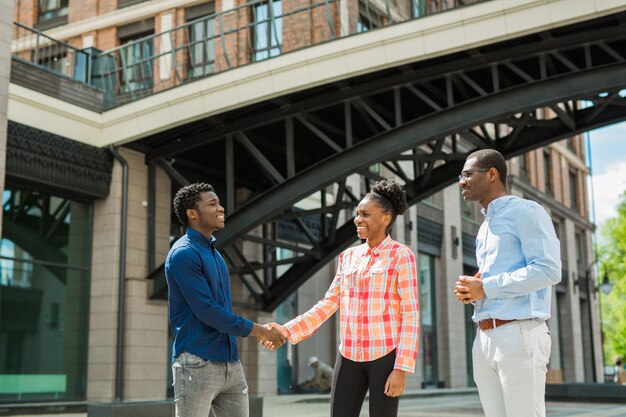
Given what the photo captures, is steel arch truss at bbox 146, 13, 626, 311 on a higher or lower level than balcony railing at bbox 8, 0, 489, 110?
lower

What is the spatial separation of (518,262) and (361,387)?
3.91 ft

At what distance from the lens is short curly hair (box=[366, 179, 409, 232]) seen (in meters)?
4.68

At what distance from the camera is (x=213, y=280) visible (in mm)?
4738

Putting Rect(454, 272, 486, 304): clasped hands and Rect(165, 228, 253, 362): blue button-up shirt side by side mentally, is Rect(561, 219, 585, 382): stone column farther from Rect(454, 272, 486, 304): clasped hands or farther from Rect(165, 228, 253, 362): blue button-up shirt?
Rect(454, 272, 486, 304): clasped hands

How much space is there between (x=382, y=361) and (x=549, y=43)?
10.9 m

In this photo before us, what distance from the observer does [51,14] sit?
26.8m

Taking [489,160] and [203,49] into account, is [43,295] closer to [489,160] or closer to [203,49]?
[203,49]

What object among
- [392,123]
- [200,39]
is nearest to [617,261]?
[200,39]

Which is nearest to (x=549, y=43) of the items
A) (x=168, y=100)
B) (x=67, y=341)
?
(x=168, y=100)

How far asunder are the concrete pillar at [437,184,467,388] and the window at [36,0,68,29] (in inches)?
596

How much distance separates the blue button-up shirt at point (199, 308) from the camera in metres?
4.57

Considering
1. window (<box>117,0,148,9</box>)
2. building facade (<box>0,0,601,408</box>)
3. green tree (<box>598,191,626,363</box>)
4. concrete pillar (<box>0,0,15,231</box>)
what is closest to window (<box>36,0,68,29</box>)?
window (<box>117,0,148,9</box>)

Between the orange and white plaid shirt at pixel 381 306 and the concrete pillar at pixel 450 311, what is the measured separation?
1037 inches

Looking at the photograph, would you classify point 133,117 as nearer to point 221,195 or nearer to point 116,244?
point 116,244
